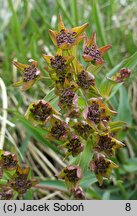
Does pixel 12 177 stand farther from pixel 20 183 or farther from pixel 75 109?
pixel 75 109

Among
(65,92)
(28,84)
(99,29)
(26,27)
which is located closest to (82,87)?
(65,92)

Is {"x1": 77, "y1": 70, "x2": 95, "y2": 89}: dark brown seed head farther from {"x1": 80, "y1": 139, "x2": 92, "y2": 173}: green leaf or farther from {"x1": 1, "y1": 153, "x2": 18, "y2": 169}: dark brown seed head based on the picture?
{"x1": 1, "y1": 153, "x2": 18, "y2": 169}: dark brown seed head

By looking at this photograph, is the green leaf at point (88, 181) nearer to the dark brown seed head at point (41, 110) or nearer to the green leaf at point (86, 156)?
the green leaf at point (86, 156)

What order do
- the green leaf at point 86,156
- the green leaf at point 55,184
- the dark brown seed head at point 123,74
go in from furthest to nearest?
the green leaf at point 55,184 → the dark brown seed head at point 123,74 → the green leaf at point 86,156

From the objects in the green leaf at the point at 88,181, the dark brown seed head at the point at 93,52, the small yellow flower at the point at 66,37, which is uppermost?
the small yellow flower at the point at 66,37

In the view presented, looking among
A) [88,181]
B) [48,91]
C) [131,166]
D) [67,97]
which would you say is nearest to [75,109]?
[67,97]

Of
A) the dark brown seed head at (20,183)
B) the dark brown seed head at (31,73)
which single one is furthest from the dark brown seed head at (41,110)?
the dark brown seed head at (20,183)
